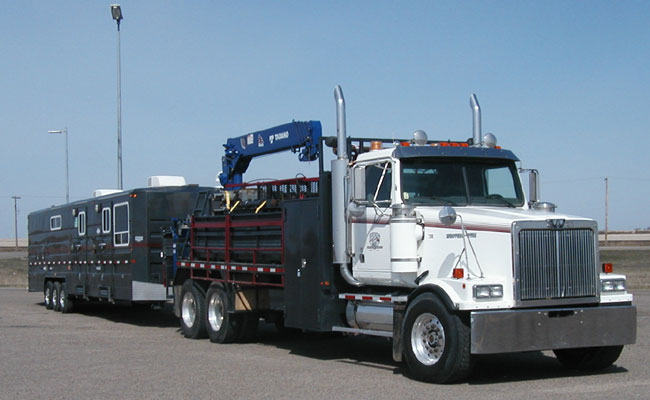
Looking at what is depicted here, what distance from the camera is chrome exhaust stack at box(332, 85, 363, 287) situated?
1238 centimetres

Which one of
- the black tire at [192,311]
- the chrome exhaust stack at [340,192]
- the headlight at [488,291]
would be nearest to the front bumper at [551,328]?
the headlight at [488,291]

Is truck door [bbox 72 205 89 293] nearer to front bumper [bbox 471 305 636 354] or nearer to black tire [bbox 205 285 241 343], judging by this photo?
black tire [bbox 205 285 241 343]

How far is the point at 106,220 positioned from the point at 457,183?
11.7 m

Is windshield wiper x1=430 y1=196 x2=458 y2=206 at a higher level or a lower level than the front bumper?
higher

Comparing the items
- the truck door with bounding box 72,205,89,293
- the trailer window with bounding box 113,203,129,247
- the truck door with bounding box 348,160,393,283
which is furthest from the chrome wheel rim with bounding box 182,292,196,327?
the truck door with bounding box 72,205,89,293

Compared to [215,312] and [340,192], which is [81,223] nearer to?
[215,312]

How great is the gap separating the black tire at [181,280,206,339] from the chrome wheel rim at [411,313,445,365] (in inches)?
259

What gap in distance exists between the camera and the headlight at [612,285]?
11.0 meters

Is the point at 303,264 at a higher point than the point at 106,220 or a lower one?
lower

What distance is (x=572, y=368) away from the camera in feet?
38.9

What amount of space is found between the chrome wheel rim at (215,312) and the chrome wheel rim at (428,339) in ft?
19.3

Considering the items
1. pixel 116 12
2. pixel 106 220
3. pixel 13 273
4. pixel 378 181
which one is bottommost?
Result: pixel 13 273

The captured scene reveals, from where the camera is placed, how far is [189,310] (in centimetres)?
1716

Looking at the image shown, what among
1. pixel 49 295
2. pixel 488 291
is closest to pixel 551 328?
pixel 488 291
